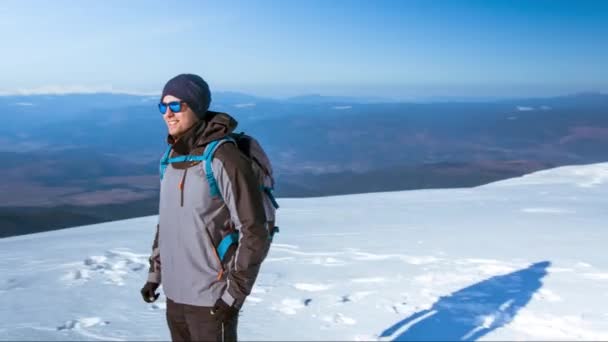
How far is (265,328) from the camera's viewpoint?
14.4 ft

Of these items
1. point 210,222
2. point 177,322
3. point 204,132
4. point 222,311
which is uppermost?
point 204,132

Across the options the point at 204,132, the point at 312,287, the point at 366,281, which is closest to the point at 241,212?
the point at 204,132

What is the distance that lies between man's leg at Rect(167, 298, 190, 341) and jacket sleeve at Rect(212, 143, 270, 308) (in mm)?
343

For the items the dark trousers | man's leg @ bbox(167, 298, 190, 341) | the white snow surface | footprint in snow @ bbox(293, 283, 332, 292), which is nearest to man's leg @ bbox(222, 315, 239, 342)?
the dark trousers

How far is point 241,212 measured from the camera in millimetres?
2314

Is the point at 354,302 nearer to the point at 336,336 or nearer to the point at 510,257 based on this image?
the point at 336,336

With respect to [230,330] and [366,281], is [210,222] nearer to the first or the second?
[230,330]

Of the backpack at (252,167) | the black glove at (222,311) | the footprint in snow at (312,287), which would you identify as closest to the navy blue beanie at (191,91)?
the backpack at (252,167)

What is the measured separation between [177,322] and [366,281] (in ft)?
11.4

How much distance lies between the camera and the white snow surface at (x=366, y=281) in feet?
14.4

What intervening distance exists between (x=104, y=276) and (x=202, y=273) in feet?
13.0

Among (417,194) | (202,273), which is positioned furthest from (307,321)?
(417,194)

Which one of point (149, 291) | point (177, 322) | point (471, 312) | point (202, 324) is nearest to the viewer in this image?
point (202, 324)

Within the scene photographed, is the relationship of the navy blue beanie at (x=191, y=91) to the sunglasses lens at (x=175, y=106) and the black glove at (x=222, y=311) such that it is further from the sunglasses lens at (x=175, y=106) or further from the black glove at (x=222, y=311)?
the black glove at (x=222, y=311)
